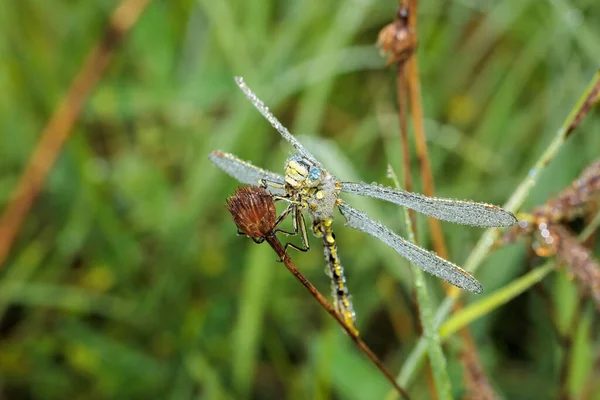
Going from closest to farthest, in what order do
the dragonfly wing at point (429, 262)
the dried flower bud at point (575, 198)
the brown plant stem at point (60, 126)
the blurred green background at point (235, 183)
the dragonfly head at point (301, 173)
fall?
1. the dragonfly wing at point (429, 262)
2. the dried flower bud at point (575, 198)
3. the dragonfly head at point (301, 173)
4. the blurred green background at point (235, 183)
5. the brown plant stem at point (60, 126)

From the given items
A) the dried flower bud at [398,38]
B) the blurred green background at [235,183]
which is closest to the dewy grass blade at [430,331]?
the dried flower bud at [398,38]

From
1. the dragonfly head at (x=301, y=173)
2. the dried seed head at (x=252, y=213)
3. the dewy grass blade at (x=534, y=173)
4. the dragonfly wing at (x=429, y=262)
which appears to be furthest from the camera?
the dragonfly head at (x=301, y=173)

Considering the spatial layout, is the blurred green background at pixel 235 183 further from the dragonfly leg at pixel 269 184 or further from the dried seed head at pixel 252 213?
the dried seed head at pixel 252 213

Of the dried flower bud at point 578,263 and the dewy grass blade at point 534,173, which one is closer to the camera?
the dried flower bud at point 578,263

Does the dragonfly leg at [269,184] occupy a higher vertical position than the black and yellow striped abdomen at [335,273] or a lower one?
higher

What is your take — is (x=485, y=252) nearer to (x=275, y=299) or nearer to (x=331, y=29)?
(x=275, y=299)

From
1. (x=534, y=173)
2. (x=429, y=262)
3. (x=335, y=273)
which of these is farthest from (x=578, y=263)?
(x=335, y=273)

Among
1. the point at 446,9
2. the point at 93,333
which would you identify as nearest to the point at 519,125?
the point at 446,9
